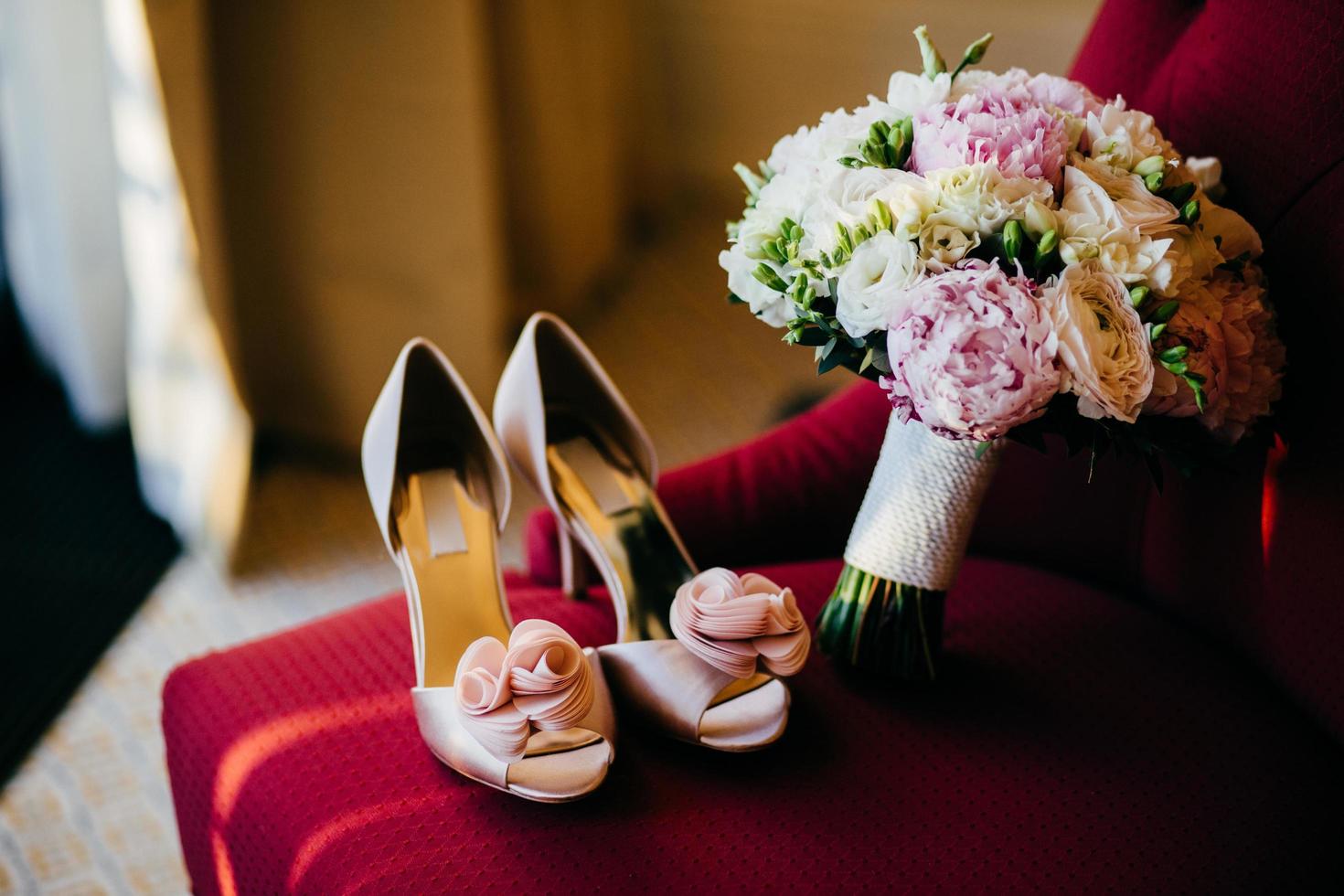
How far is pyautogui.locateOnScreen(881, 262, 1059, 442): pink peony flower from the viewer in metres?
0.60

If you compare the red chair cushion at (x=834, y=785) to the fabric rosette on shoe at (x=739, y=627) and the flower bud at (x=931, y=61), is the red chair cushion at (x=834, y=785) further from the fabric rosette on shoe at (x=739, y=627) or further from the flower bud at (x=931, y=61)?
the flower bud at (x=931, y=61)

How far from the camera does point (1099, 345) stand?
608mm

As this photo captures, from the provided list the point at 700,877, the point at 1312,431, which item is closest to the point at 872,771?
the point at 700,877

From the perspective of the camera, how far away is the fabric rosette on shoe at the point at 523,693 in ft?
2.25

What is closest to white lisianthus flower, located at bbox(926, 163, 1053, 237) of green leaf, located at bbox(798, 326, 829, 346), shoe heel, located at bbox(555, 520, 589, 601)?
green leaf, located at bbox(798, 326, 829, 346)

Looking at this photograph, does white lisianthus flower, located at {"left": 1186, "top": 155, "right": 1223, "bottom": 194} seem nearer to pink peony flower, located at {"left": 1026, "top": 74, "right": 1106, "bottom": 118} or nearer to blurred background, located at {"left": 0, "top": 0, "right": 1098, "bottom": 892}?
pink peony flower, located at {"left": 1026, "top": 74, "right": 1106, "bottom": 118}

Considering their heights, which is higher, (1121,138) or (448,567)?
(1121,138)

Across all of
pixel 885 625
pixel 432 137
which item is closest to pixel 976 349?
pixel 885 625

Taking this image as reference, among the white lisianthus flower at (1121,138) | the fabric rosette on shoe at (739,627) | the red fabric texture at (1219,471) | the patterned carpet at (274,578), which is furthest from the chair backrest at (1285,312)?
the patterned carpet at (274,578)

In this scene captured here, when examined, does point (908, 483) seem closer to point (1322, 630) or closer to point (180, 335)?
point (1322, 630)

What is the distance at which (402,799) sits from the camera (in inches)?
29.0

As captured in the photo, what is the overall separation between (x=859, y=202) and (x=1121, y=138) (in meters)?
0.18

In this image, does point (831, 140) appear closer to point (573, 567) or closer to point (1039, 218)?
point (1039, 218)

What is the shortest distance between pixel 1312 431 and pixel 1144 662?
0.70 ft
